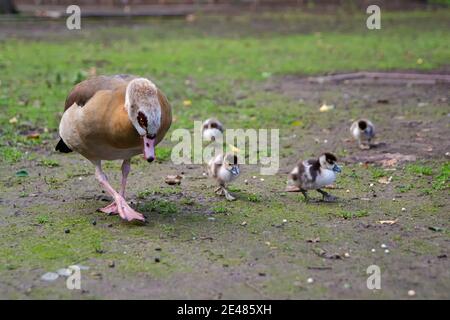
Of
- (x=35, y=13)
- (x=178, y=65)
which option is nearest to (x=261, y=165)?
(x=178, y=65)

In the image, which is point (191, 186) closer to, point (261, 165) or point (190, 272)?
point (261, 165)

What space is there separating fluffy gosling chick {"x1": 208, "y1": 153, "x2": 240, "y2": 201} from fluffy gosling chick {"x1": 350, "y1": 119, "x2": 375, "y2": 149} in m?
2.25

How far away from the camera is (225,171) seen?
6699 millimetres

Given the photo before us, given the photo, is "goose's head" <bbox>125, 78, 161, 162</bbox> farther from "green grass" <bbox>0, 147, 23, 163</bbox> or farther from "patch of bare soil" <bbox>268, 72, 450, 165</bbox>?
"patch of bare soil" <bbox>268, 72, 450, 165</bbox>

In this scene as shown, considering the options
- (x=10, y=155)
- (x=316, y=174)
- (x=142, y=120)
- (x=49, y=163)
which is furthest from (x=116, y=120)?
(x=10, y=155)

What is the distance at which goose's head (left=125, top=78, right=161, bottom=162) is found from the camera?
17.5ft

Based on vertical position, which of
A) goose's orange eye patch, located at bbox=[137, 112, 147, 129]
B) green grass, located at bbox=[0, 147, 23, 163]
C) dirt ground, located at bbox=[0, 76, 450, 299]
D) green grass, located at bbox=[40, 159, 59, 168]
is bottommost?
dirt ground, located at bbox=[0, 76, 450, 299]

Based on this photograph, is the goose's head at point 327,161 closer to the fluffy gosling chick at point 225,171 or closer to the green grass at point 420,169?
the fluffy gosling chick at point 225,171

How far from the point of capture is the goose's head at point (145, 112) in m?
5.34

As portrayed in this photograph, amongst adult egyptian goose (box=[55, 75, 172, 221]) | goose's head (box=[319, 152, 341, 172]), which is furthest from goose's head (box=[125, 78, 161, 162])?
goose's head (box=[319, 152, 341, 172])

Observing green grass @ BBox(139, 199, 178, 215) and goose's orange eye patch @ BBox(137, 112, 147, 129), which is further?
green grass @ BBox(139, 199, 178, 215)

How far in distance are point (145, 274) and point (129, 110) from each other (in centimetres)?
131

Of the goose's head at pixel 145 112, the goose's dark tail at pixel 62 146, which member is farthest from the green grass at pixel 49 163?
the goose's head at pixel 145 112

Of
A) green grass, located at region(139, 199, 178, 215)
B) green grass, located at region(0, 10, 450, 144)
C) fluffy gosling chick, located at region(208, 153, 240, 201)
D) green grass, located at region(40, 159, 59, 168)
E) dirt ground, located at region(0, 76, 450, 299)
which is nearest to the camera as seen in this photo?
dirt ground, located at region(0, 76, 450, 299)
